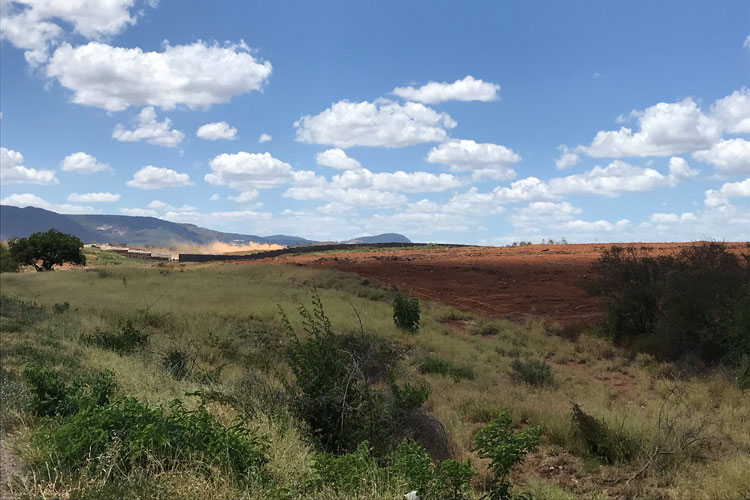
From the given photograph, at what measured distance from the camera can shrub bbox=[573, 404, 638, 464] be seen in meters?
7.45

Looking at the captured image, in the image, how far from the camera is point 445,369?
13.0 m

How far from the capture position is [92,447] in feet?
16.0

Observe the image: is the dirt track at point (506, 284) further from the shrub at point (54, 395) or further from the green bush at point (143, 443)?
the green bush at point (143, 443)

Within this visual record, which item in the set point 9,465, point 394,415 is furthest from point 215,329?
point 9,465

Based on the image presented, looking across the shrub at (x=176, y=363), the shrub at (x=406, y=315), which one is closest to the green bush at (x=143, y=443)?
the shrub at (x=176, y=363)

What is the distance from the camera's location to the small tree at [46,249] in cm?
4562

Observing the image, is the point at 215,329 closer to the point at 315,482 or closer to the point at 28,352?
the point at 28,352

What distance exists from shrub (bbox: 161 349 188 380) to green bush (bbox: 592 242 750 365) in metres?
11.9

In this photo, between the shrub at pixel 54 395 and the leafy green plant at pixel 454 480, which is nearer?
the leafy green plant at pixel 454 480

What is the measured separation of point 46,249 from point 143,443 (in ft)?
160

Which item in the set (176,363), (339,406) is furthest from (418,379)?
(339,406)

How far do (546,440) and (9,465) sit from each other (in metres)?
6.77

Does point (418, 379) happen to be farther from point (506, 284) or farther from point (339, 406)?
point (506, 284)

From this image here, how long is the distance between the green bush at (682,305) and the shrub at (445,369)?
5729 mm
